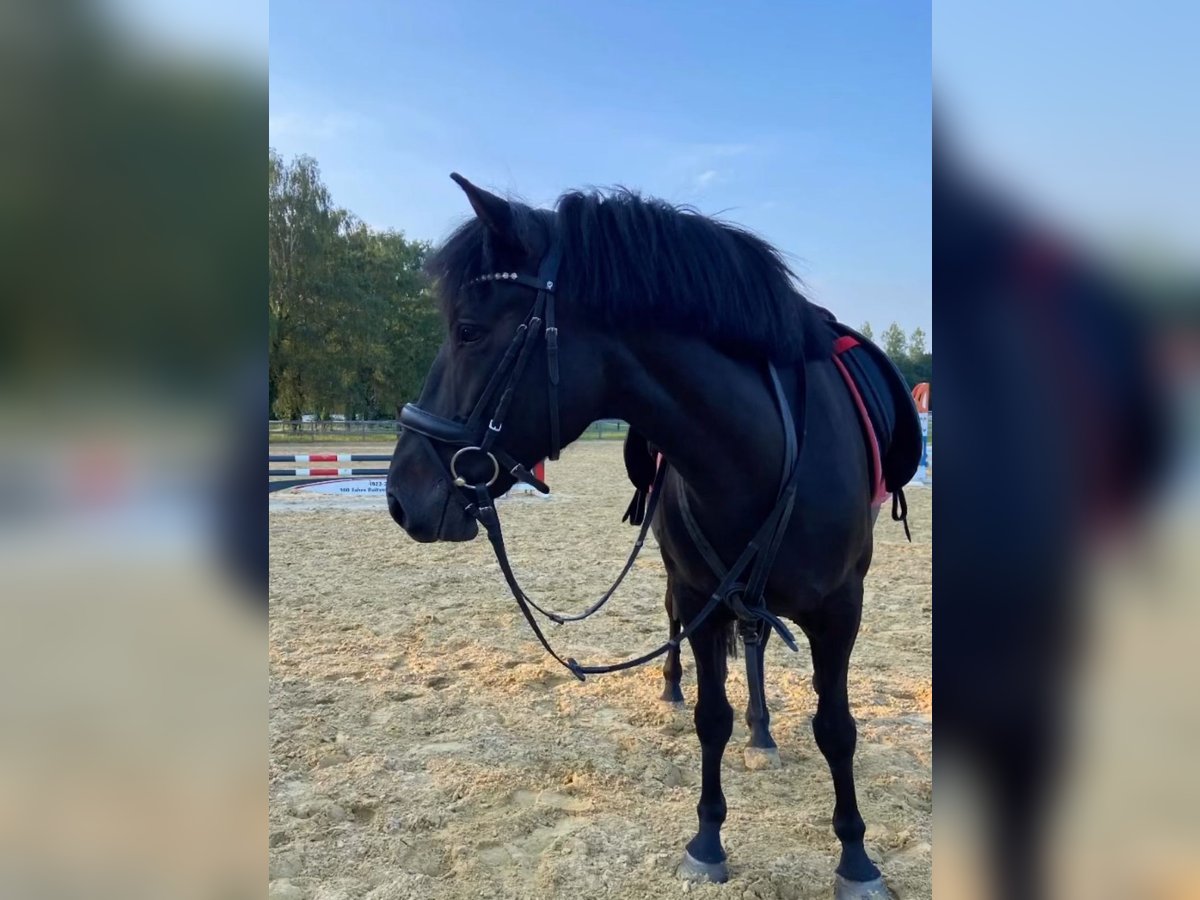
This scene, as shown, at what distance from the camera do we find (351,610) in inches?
220

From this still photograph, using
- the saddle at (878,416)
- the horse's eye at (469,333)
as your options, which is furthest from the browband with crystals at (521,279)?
the saddle at (878,416)

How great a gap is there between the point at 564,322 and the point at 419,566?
224 inches

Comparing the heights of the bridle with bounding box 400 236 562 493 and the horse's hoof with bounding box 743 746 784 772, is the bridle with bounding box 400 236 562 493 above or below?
above

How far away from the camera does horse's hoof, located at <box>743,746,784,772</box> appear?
322 centimetres

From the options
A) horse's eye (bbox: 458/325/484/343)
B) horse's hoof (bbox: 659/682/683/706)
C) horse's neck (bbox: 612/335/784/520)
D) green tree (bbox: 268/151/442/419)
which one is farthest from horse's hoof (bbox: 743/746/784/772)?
green tree (bbox: 268/151/442/419)

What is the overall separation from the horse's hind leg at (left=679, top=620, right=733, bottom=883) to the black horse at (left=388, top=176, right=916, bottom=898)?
14 mm

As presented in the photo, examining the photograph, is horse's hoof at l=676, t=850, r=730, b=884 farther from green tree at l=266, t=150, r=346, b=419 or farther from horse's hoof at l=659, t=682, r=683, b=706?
green tree at l=266, t=150, r=346, b=419

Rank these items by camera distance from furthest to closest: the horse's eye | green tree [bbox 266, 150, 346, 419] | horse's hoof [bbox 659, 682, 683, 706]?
green tree [bbox 266, 150, 346, 419] → horse's hoof [bbox 659, 682, 683, 706] → the horse's eye

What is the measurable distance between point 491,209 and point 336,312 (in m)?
24.9

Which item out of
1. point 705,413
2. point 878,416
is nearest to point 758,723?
point 878,416
